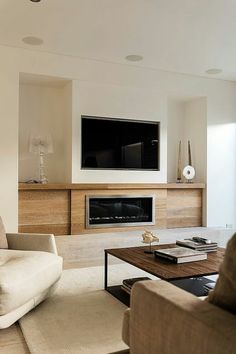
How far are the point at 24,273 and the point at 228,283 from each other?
5.42 ft

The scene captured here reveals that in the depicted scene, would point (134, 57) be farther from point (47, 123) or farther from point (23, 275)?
point (23, 275)

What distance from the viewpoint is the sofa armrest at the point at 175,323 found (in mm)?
1144

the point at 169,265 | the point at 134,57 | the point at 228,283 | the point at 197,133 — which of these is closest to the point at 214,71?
the point at 197,133

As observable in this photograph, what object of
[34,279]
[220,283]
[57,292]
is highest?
[220,283]

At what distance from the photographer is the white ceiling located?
3357 mm

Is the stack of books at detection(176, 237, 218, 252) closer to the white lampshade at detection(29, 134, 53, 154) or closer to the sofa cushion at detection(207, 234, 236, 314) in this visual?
the sofa cushion at detection(207, 234, 236, 314)

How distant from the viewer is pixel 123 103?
5.20 m

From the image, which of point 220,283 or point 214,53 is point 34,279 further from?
point 214,53

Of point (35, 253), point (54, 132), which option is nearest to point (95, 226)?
point (54, 132)

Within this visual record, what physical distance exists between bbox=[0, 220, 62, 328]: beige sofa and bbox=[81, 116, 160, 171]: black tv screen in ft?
6.31

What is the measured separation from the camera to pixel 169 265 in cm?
276

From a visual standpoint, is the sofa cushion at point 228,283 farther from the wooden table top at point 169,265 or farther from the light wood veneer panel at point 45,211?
the light wood veneer panel at point 45,211

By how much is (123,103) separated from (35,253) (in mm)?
2904

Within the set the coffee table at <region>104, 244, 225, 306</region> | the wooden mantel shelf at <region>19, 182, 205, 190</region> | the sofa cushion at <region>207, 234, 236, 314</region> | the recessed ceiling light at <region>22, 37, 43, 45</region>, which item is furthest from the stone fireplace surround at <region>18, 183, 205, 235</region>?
the sofa cushion at <region>207, 234, 236, 314</region>
